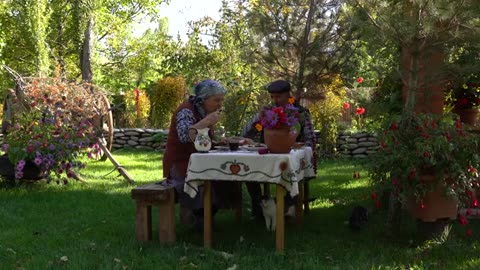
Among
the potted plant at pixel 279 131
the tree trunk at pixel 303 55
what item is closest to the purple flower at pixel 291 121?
the potted plant at pixel 279 131

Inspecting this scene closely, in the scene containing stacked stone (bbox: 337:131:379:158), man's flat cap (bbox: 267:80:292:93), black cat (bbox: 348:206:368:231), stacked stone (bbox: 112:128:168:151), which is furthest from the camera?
stacked stone (bbox: 112:128:168:151)

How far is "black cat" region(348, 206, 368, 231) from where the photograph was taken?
4.77 metres

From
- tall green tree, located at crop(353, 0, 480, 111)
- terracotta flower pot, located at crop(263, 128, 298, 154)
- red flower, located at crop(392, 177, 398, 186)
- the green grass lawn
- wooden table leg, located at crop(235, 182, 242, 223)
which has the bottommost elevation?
the green grass lawn

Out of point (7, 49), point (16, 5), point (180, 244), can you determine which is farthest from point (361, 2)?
point (7, 49)

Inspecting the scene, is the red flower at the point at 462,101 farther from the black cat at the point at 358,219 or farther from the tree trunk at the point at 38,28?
the tree trunk at the point at 38,28

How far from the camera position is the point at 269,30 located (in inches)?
260

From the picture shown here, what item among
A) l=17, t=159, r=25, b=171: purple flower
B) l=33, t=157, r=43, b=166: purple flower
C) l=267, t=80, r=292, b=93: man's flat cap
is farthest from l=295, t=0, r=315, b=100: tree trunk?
l=17, t=159, r=25, b=171: purple flower

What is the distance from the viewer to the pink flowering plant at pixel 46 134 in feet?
21.2

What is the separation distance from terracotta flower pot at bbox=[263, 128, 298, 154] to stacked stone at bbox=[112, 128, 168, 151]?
8.97 meters

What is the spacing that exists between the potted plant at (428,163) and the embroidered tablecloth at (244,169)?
0.68 meters

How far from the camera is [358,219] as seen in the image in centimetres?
479

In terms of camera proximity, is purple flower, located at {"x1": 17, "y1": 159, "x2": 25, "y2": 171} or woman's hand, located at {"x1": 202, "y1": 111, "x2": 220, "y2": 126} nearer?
woman's hand, located at {"x1": 202, "y1": 111, "x2": 220, "y2": 126}

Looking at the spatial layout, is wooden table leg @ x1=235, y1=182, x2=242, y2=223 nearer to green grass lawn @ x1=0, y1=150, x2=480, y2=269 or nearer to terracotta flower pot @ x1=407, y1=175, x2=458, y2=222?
green grass lawn @ x1=0, y1=150, x2=480, y2=269

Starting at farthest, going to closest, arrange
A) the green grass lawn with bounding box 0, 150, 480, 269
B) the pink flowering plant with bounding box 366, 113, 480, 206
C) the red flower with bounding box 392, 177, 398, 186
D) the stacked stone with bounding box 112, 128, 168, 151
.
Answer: the stacked stone with bounding box 112, 128, 168, 151 < the red flower with bounding box 392, 177, 398, 186 < the pink flowering plant with bounding box 366, 113, 480, 206 < the green grass lawn with bounding box 0, 150, 480, 269
